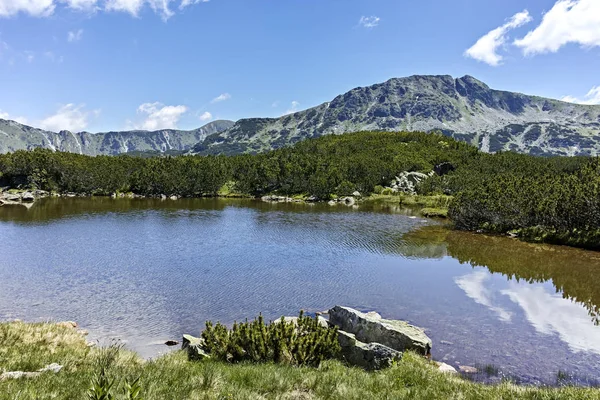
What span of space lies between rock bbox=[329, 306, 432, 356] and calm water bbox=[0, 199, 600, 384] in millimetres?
1622

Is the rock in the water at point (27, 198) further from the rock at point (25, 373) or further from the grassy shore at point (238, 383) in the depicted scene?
the rock at point (25, 373)

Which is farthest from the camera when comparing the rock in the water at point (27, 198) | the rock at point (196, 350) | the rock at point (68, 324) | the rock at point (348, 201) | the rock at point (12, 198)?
the rock at point (348, 201)

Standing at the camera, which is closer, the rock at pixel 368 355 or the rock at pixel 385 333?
the rock at pixel 368 355

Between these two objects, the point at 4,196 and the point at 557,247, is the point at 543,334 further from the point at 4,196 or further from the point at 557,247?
the point at 4,196

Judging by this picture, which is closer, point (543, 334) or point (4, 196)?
→ point (543, 334)

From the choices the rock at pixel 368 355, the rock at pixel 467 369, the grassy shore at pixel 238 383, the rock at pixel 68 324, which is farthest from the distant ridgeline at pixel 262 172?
the rock at pixel 68 324

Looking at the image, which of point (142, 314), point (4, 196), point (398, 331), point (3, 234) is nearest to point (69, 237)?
point (3, 234)

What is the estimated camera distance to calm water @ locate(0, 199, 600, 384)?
2423 cm

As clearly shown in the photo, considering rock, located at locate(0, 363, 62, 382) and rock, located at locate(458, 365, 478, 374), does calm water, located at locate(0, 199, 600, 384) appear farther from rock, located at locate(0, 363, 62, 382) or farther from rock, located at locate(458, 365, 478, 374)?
rock, located at locate(0, 363, 62, 382)

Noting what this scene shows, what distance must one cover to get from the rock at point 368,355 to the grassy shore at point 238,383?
152 centimetres

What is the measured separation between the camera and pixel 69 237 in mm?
56000

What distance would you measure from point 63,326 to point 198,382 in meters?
16.2

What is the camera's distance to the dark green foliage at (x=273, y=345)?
17.2m

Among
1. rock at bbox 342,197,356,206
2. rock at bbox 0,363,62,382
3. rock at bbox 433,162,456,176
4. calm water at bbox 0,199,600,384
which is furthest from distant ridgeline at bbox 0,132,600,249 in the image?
rock at bbox 0,363,62,382
